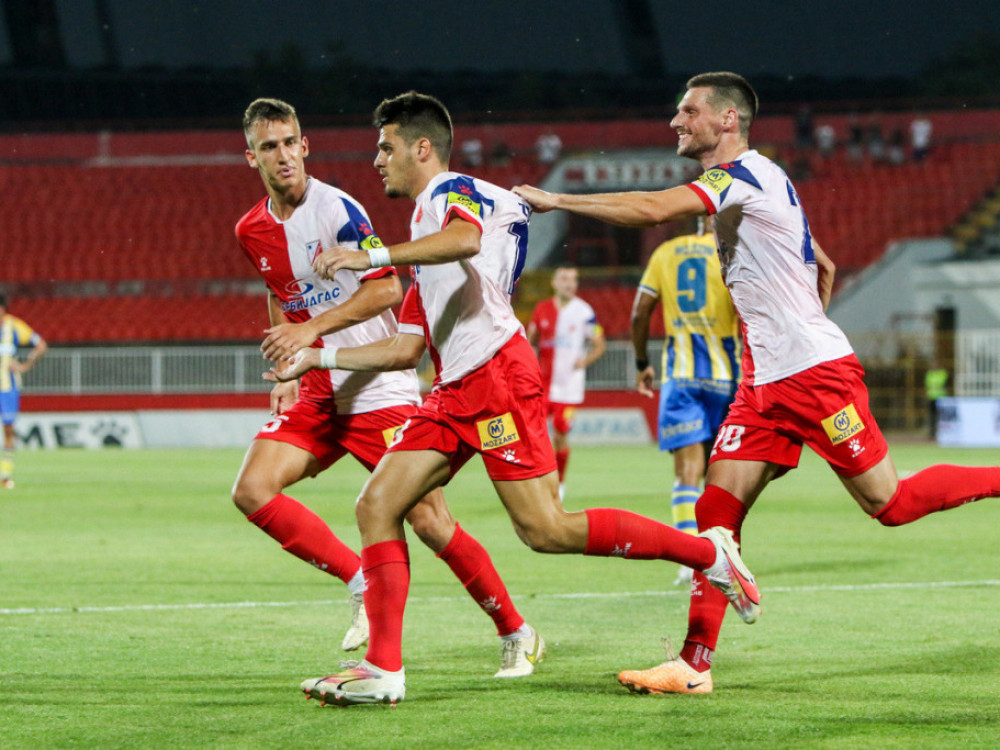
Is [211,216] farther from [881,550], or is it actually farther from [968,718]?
[968,718]

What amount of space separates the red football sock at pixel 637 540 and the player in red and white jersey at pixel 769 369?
0.26 meters

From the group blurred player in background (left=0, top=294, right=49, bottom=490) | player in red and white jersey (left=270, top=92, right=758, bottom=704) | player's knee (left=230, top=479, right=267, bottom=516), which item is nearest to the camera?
player in red and white jersey (left=270, top=92, right=758, bottom=704)

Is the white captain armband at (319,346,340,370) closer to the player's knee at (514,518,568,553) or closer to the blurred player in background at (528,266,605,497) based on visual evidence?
the player's knee at (514,518,568,553)

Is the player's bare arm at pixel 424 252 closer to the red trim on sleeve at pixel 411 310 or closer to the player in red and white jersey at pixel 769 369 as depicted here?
the red trim on sleeve at pixel 411 310

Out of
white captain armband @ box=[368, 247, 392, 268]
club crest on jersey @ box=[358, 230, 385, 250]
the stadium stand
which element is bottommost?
white captain armband @ box=[368, 247, 392, 268]

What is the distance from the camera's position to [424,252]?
4566 millimetres

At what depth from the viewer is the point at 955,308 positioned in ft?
104

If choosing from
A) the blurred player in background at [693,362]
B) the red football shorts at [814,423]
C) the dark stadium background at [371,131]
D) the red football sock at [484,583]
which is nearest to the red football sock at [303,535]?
the red football sock at [484,583]

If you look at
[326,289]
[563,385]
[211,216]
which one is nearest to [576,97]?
[211,216]

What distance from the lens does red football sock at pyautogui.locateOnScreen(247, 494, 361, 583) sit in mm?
6031

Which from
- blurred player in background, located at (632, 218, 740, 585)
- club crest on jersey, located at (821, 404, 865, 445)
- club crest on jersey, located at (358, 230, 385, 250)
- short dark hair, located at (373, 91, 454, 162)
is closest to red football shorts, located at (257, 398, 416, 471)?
club crest on jersey, located at (358, 230, 385, 250)

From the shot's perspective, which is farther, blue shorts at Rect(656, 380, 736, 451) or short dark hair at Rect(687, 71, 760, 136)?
blue shorts at Rect(656, 380, 736, 451)

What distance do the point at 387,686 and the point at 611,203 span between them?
1748mm

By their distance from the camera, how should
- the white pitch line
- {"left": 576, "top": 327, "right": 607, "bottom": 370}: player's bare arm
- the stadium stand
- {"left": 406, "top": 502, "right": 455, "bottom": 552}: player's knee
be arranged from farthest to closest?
the stadium stand
{"left": 576, "top": 327, "right": 607, "bottom": 370}: player's bare arm
the white pitch line
{"left": 406, "top": 502, "right": 455, "bottom": 552}: player's knee
